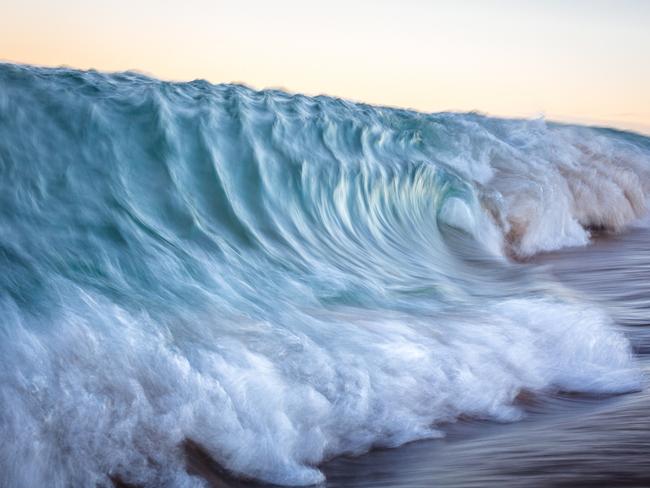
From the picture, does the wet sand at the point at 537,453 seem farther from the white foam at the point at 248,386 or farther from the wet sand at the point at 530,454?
the white foam at the point at 248,386

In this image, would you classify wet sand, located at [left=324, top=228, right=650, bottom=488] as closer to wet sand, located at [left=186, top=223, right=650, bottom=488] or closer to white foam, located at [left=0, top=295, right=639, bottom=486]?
wet sand, located at [left=186, top=223, right=650, bottom=488]

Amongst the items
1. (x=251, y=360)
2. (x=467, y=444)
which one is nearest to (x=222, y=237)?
(x=251, y=360)

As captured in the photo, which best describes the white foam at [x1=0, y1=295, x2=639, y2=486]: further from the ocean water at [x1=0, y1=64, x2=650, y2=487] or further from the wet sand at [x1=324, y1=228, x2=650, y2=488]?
the wet sand at [x1=324, y1=228, x2=650, y2=488]

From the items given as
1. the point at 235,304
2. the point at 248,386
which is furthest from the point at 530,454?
the point at 235,304

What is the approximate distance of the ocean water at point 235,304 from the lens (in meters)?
3.21

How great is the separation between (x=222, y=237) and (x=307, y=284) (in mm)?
668

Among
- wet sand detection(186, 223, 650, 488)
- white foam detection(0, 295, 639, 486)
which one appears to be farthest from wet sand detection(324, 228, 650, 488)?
white foam detection(0, 295, 639, 486)

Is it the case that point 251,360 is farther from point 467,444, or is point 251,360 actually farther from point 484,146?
point 484,146

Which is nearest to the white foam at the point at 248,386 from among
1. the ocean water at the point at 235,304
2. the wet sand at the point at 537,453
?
the ocean water at the point at 235,304

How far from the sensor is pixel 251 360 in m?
3.74

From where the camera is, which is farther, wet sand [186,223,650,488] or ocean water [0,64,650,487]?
ocean water [0,64,650,487]

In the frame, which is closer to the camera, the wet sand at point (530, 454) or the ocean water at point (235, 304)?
the wet sand at point (530, 454)

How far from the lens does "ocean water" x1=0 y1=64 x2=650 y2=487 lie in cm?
321

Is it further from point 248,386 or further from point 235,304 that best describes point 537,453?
point 235,304
